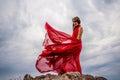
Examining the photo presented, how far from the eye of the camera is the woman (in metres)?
14.0

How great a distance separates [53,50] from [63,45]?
2.01 ft

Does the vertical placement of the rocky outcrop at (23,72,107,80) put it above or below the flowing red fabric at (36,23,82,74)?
below

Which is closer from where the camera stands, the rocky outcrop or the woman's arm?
the rocky outcrop

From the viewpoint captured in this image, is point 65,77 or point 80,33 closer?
point 65,77

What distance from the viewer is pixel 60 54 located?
14070 mm

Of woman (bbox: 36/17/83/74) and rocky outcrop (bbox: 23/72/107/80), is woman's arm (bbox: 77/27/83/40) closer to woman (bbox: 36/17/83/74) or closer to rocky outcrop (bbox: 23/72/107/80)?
woman (bbox: 36/17/83/74)

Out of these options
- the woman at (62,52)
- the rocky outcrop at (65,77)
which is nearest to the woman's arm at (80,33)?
the woman at (62,52)

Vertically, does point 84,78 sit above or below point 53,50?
below

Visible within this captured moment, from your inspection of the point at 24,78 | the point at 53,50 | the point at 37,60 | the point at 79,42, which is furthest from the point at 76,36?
the point at 24,78

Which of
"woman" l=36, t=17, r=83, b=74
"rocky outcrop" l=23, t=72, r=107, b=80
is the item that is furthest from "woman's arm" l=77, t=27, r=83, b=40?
"rocky outcrop" l=23, t=72, r=107, b=80

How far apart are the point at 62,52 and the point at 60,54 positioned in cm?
15

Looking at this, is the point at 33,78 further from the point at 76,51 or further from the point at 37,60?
the point at 76,51

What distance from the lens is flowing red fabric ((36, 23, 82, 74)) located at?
553 inches

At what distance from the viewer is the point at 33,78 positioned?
13891mm
